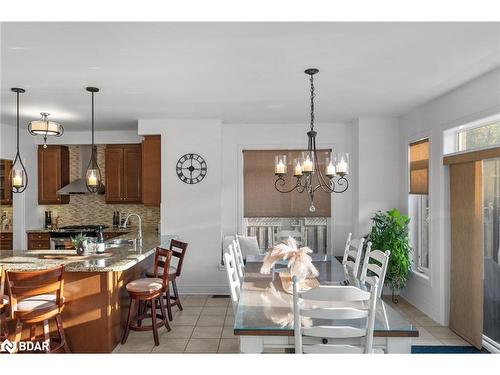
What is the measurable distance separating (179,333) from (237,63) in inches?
111

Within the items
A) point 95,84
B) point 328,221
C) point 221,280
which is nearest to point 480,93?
point 328,221

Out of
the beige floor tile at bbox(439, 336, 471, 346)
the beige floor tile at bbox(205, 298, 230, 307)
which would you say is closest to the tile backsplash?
the beige floor tile at bbox(205, 298, 230, 307)

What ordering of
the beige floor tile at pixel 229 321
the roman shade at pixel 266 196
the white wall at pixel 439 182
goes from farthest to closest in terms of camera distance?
the roman shade at pixel 266 196 → the beige floor tile at pixel 229 321 → the white wall at pixel 439 182

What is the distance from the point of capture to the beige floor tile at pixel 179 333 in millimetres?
3922

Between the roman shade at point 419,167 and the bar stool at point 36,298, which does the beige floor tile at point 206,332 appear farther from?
the roman shade at point 419,167

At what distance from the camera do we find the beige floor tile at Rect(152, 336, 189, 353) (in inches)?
141

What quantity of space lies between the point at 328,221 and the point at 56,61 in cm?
436

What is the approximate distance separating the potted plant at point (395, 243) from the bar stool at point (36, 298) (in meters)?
3.69

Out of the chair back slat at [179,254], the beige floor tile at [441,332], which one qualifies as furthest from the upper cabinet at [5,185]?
the beige floor tile at [441,332]

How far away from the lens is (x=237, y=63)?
3.07 metres

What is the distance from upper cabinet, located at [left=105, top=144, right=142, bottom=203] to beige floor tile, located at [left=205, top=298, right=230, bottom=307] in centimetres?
218

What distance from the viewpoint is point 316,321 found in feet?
7.07

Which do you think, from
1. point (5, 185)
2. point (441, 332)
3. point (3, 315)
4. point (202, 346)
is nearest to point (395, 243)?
point (441, 332)
